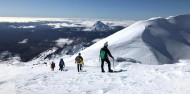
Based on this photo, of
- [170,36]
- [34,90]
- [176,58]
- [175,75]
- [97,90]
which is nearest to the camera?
[97,90]

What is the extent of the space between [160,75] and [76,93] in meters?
5.85

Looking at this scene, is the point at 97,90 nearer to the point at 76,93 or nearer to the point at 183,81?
the point at 76,93

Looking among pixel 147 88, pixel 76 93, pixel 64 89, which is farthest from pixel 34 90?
pixel 147 88

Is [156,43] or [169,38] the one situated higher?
[169,38]

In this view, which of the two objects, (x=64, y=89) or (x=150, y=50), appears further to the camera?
(x=150, y=50)

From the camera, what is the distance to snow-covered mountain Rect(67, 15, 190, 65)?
57.4 metres

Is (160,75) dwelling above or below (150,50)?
above

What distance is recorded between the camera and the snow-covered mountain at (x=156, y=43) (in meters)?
57.4

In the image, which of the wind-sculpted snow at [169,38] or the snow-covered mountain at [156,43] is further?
the wind-sculpted snow at [169,38]

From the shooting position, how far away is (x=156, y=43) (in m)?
69.9

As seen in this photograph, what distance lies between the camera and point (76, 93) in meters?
12.9

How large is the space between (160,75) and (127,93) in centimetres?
462

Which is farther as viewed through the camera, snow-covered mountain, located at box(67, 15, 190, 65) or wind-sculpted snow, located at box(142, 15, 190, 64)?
wind-sculpted snow, located at box(142, 15, 190, 64)

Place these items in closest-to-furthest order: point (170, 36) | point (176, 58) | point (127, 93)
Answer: point (127, 93) < point (176, 58) < point (170, 36)
